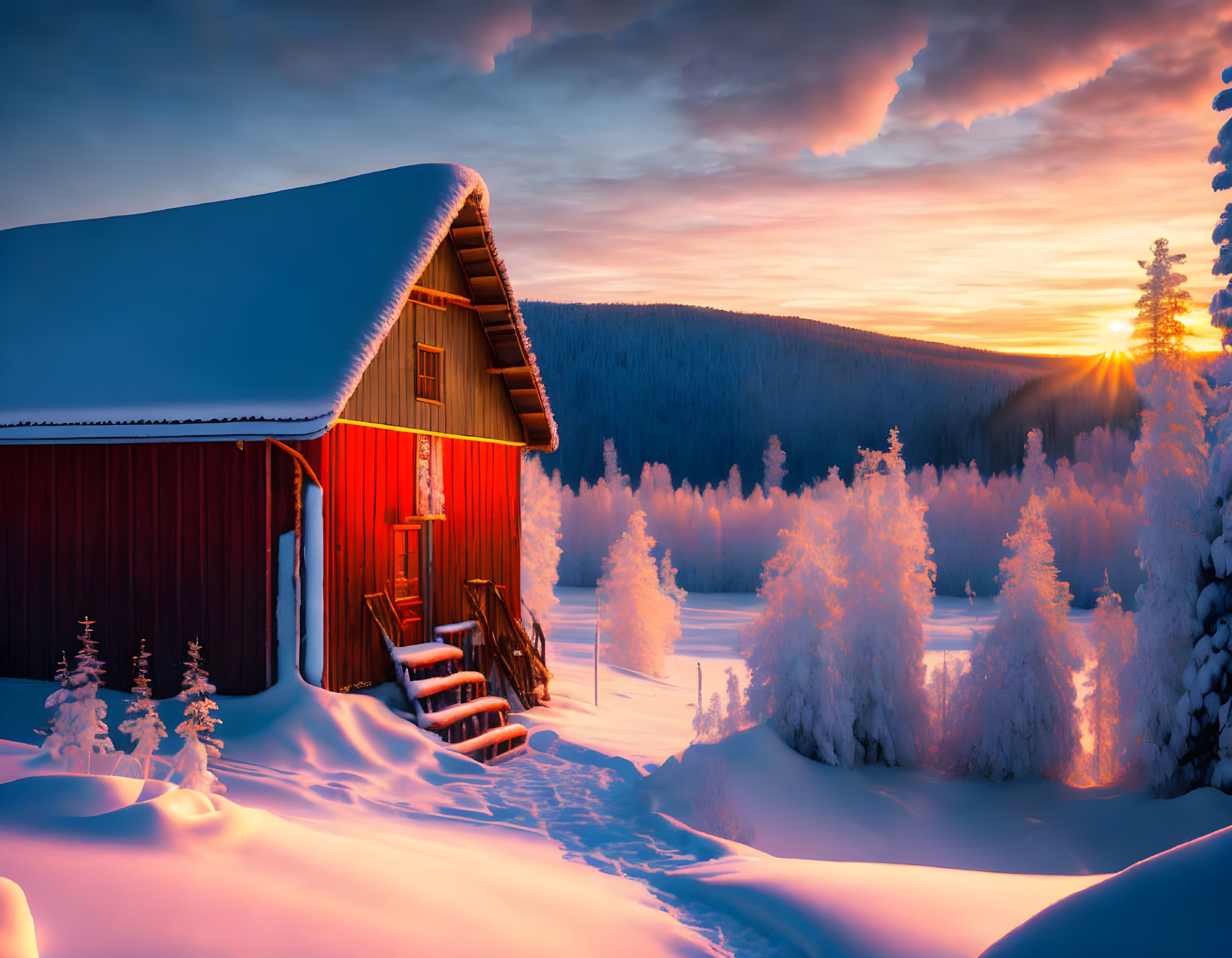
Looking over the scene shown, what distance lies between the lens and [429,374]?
47.2 ft

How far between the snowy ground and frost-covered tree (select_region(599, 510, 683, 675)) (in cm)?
1818

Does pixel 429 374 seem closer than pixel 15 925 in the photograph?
No

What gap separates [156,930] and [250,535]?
27.4 ft

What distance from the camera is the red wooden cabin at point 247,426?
38.2ft

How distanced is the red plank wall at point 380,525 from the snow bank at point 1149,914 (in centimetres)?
992

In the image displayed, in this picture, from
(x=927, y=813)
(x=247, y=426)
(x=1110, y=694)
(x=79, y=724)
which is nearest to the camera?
(x=79, y=724)

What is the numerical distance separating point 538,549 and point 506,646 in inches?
797

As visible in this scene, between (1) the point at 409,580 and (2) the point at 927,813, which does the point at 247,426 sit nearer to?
(1) the point at 409,580

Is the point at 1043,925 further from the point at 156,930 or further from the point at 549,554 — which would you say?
the point at 549,554

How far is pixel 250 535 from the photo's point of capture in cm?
1166

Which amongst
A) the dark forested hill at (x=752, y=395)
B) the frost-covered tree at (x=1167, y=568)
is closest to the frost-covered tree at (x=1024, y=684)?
the frost-covered tree at (x=1167, y=568)

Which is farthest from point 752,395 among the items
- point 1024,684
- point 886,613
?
point 1024,684

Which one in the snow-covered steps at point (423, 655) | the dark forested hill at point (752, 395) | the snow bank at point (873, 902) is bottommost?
the snow bank at point (873, 902)

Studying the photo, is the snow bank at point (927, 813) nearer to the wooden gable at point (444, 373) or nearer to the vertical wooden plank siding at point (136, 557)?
the vertical wooden plank siding at point (136, 557)
